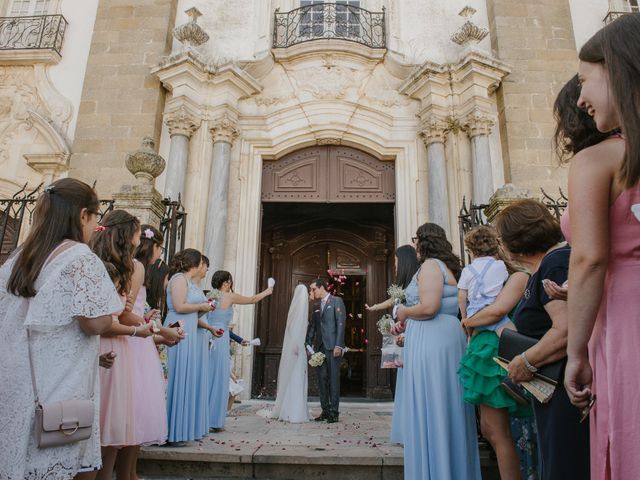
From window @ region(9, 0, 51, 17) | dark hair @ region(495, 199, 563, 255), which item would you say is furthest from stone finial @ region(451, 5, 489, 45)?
window @ region(9, 0, 51, 17)

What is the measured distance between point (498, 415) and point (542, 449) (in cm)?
98

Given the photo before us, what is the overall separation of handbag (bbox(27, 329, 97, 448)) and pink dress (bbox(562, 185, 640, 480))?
1854mm

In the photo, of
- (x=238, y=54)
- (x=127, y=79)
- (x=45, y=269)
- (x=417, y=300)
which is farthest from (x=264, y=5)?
(x=45, y=269)

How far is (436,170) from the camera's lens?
8141mm

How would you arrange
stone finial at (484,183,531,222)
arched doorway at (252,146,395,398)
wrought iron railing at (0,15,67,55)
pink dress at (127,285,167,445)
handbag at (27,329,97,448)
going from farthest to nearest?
wrought iron railing at (0,15,67,55), arched doorway at (252,146,395,398), stone finial at (484,183,531,222), pink dress at (127,285,167,445), handbag at (27,329,97,448)

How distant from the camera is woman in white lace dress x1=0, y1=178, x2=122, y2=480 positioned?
1.86 meters

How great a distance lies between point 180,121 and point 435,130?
4.56 meters

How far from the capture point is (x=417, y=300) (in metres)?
3.53

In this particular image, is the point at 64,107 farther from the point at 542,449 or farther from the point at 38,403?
the point at 542,449

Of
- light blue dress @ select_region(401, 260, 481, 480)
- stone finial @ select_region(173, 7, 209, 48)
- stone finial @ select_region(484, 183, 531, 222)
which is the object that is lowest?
light blue dress @ select_region(401, 260, 481, 480)

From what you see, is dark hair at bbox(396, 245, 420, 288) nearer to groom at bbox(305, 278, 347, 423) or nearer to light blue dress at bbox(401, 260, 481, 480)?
light blue dress at bbox(401, 260, 481, 480)

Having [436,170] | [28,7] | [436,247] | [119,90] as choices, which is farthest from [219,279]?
[28,7]

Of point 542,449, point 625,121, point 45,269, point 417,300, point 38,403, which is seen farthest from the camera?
point 417,300

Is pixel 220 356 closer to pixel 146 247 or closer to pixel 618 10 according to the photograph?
pixel 146 247
